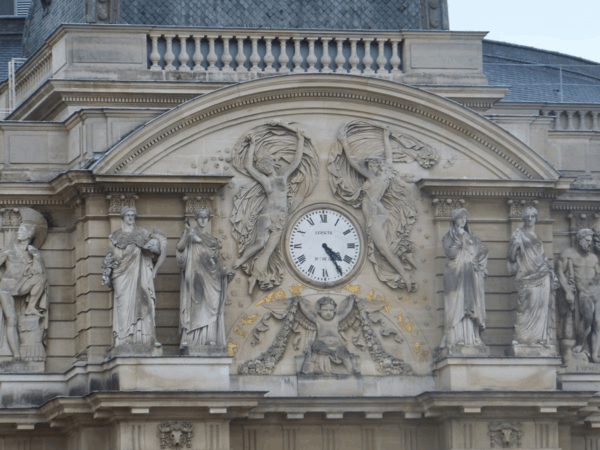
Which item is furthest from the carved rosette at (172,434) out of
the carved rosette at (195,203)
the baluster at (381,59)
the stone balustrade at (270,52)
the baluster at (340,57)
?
the baluster at (381,59)

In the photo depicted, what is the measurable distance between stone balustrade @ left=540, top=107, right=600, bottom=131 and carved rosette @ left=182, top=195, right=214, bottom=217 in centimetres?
791

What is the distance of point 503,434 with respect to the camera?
101 feet

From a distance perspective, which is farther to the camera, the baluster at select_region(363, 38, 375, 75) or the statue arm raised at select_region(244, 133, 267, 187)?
the baluster at select_region(363, 38, 375, 75)

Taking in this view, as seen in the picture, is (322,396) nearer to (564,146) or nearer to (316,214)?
(316,214)

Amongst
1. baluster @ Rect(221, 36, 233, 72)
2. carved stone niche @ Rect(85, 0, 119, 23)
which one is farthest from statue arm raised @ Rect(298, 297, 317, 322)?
carved stone niche @ Rect(85, 0, 119, 23)

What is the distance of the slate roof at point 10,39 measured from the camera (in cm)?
3894

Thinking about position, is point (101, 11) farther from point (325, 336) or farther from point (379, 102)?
point (325, 336)

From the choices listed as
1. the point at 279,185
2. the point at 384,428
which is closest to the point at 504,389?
the point at 384,428

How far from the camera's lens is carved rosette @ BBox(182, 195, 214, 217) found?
102 ft

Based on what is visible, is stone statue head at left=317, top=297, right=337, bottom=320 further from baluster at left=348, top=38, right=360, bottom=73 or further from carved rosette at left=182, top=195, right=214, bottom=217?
baluster at left=348, top=38, right=360, bottom=73

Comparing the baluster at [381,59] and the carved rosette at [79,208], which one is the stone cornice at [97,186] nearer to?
the carved rosette at [79,208]

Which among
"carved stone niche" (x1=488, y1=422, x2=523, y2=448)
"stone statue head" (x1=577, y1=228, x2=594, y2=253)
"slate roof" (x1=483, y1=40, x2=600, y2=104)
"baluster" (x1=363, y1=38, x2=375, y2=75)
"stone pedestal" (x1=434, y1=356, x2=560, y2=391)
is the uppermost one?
"slate roof" (x1=483, y1=40, x2=600, y2=104)

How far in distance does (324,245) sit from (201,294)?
2.24 metres

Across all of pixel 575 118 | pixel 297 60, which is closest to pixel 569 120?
pixel 575 118
